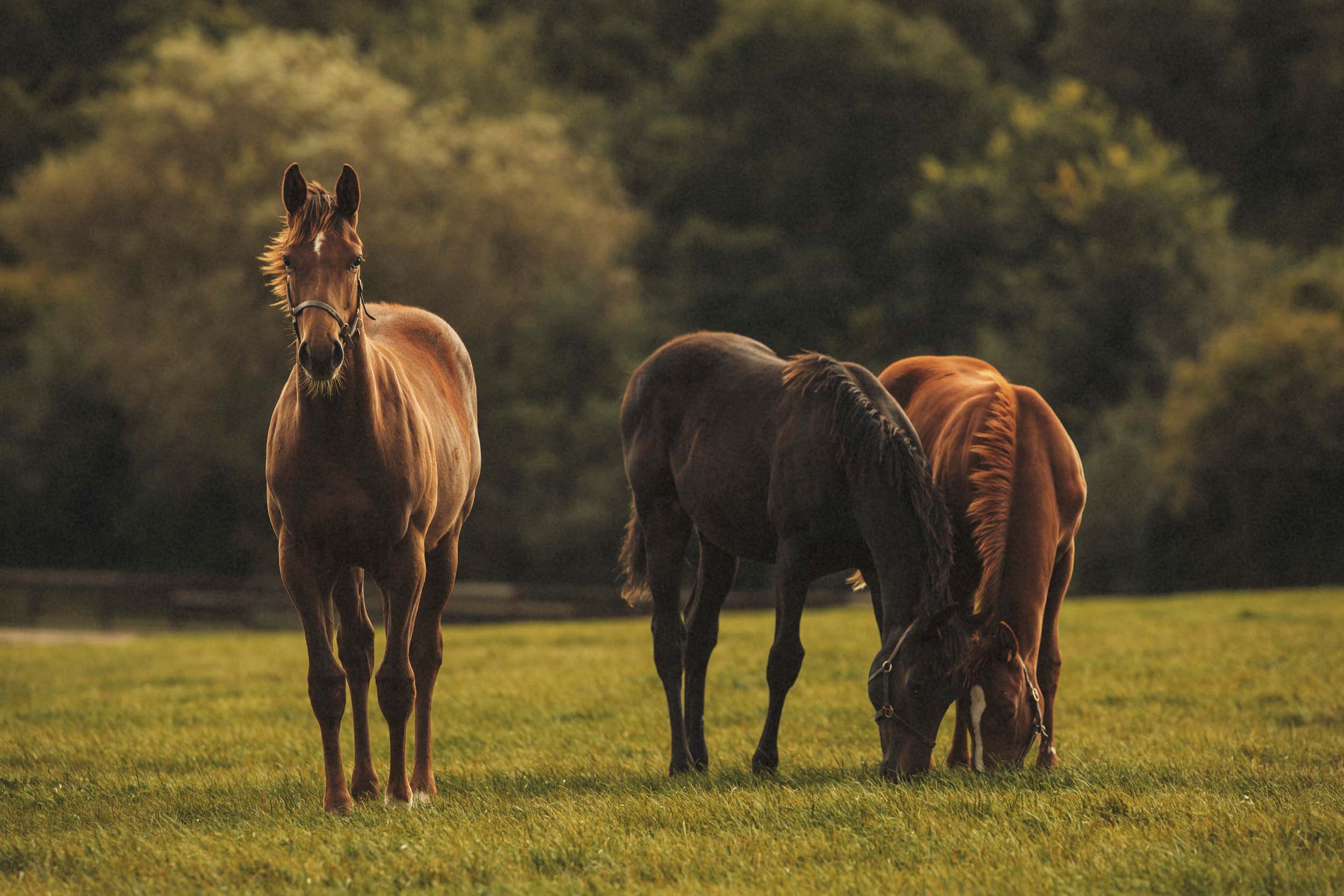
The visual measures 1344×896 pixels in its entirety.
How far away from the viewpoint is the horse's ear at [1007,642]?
6.14 meters

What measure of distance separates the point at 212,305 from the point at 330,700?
24.4m

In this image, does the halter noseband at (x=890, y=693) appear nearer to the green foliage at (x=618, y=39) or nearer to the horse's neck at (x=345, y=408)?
the horse's neck at (x=345, y=408)

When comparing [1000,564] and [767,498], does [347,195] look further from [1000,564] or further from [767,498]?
[1000,564]

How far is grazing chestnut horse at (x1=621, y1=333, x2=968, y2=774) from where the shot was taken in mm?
6391

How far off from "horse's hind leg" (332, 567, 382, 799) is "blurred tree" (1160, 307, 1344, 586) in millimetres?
20996

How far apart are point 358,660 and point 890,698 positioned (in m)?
2.51

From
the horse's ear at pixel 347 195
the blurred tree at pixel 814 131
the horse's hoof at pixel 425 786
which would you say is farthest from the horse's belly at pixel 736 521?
the blurred tree at pixel 814 131

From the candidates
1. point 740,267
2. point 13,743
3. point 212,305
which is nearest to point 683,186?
point 740,267

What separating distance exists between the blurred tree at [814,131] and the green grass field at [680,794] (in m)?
27.7

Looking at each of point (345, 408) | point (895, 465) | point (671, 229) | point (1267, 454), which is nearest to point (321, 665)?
point (345, 408)

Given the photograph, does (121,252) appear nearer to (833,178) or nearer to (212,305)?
(212,305)

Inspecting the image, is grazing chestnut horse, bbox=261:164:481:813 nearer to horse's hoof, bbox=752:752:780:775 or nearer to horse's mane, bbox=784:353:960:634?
horse's hoof, bbox=752:752:780:775

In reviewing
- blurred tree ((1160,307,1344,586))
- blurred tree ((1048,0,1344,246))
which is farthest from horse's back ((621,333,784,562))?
blurred tree ((1048,0,1344,246))

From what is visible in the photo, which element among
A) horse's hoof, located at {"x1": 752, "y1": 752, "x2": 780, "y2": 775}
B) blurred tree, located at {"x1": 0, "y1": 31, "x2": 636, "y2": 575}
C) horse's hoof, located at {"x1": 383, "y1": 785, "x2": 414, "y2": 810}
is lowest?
horse's hoof, located at {"x1": 383, "y1": 785, "x2": 414, "y2": 810}
